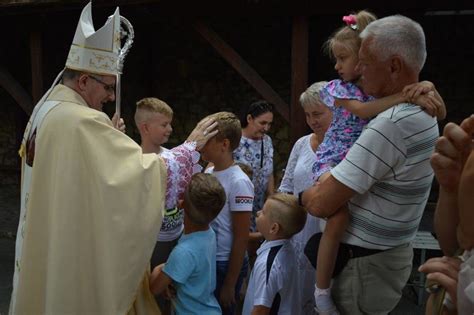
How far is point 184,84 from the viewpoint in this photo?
25.9ft

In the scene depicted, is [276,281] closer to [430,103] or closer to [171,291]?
[171,291]

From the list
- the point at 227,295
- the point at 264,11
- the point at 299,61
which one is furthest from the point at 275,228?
the point at 264,11

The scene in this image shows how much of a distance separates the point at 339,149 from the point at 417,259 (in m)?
3.98

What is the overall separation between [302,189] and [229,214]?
0.46 meters

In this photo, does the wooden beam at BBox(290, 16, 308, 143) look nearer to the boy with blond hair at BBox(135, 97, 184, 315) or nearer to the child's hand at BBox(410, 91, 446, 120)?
the boy with blond hair at BBox(135, 97, 184, 315)

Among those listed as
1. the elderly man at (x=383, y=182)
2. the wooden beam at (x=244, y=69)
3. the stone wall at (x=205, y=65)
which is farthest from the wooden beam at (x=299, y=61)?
the elderly man at (x=383, y=182)

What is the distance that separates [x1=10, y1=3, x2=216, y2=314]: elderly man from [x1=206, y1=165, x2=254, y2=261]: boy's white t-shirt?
1.73ft

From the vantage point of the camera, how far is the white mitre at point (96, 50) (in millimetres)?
2215

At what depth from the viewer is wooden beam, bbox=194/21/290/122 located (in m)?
5.06

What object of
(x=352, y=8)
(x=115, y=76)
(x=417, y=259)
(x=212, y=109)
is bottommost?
(x=417, y=259)

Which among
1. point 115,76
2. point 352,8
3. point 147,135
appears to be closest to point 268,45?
point 352,8

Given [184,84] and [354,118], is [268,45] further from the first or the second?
[354,118]

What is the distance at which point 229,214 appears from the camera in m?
2.73

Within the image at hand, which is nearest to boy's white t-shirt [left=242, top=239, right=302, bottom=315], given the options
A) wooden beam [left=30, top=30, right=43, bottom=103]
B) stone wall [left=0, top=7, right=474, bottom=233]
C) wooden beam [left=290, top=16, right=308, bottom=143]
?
wooden beam [left=290, top=16, right=308, bottom=143]
